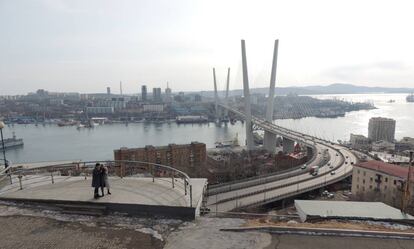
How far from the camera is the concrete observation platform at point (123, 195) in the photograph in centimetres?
216

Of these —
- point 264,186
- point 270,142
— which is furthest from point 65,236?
point 270,142

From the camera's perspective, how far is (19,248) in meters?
1.74

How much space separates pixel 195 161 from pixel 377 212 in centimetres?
1599

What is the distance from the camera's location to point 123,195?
2414 millimetres

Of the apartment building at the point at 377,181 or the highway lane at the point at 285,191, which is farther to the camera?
the apartment building at the point at 377,181

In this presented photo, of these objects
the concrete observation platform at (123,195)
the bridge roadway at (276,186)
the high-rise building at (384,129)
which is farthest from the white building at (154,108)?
the concrete observation platform at (123,195)

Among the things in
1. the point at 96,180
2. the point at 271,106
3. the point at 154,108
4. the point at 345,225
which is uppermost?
the point at 96,180

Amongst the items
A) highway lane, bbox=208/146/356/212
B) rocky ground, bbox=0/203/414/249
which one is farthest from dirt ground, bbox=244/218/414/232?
highway lane, bbox=208/146/356/212

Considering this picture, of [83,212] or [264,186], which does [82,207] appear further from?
[264,186]

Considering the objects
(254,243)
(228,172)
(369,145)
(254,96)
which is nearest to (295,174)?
(228,172)

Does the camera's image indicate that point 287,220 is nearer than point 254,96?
Yes

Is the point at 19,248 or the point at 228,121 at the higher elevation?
the point at 19,248

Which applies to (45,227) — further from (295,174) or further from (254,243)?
(295,174)

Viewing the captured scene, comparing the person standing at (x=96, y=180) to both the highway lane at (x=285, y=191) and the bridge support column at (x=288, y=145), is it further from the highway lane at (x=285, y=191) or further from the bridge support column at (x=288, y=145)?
the bridge support column at (x=288, y=145)
